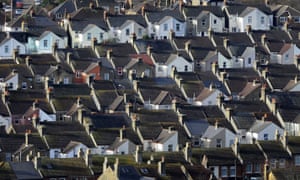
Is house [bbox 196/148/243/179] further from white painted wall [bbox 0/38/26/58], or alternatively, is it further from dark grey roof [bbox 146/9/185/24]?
dark grey roof [bbox 146/9/185/24]

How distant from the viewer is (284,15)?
125 m

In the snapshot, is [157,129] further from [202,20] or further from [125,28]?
[202,20]

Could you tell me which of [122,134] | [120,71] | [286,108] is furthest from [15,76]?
[122,134]

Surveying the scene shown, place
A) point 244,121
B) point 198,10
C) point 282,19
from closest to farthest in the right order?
point 244,121 → point 198,10 → point 282,19

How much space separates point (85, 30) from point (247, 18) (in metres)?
11.3

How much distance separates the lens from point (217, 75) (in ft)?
337

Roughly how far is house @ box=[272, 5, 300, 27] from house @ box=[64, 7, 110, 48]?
39.4 ft

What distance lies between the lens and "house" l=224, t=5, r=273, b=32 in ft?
400

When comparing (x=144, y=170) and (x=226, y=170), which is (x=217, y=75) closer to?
(x=226, y=170)

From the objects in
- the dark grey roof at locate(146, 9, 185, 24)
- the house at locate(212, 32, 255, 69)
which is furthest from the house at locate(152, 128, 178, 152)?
the dark grey roof at locate(146, 9, 185, 24)

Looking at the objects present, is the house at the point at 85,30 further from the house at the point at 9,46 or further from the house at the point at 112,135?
the house at the point at 112,135

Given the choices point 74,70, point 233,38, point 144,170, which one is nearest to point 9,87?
point 74,70

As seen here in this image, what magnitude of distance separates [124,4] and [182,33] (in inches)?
475

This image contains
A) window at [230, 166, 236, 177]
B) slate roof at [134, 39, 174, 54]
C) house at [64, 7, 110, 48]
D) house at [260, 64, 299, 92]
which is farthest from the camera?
house at [64, 7, 110, 48]
